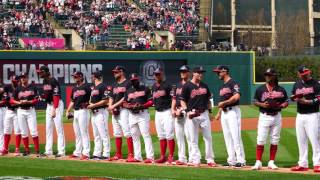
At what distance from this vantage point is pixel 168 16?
40750 mm

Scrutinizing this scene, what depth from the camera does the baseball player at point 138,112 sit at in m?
13.5

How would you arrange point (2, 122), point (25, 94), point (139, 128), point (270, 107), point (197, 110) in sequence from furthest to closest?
point (2, 122) < point (25, 94) < point (139, 128) < point (197, 110) < point (270, 107)

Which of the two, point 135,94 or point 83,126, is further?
point 83,126

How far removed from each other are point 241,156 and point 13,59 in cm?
1828

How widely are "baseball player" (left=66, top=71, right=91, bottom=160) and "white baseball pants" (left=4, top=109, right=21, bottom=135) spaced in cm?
168

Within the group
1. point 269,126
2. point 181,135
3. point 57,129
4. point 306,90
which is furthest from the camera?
point 57,129

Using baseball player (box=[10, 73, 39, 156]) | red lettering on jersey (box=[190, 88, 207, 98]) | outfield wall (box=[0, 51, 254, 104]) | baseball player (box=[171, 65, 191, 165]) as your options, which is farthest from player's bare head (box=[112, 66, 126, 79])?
outfield wall (box=[0, 51, 254, 104])

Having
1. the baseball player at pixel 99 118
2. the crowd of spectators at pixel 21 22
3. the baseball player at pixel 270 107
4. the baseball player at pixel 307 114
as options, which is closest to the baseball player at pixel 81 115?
the baseball player at pixel 99 118

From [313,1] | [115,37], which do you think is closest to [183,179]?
[115,37]

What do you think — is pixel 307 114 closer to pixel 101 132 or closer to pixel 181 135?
pixel 181 135

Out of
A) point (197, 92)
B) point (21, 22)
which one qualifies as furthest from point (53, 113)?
point (21, 22)

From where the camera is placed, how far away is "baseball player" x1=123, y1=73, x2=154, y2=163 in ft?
44.1

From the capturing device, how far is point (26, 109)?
591 inches

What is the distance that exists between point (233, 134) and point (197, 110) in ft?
2.81
